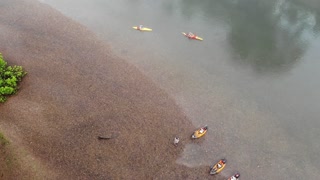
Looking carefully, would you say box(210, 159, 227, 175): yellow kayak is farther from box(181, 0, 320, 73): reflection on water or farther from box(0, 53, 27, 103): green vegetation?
box(0, 53, 27, 103): green vegetation

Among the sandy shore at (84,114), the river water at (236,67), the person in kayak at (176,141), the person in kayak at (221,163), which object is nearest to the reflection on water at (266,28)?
the river water at (236,67)

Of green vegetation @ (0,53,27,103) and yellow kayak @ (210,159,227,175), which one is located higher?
yellow kayak @ (210,159,227,175)

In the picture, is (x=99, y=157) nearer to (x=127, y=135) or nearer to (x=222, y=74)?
(x=127, y=135)

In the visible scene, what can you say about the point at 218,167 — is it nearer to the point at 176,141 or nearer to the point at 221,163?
the point at 221,163

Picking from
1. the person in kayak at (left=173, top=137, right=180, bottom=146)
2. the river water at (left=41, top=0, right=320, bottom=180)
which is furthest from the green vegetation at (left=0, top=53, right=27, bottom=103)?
the person in kayak at (left=173, top=137, right=180, bottom=146)

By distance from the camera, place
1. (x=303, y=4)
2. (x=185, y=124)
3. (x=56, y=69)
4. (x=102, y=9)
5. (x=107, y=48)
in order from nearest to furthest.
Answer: (x=185, y=124) → (x=56, y=69) → (x=107, y=48) → (x=102, y=9) → (x=303, y=4)

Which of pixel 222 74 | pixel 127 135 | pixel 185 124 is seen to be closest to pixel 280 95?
pixel 222 74
